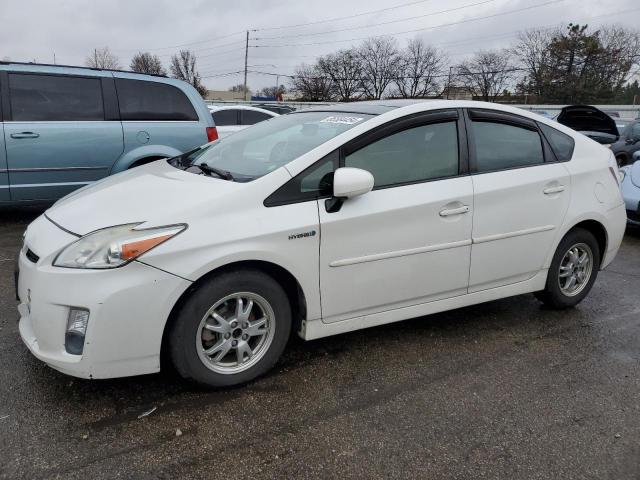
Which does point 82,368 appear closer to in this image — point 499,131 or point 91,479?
point 91,479

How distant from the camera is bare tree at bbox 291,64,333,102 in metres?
64.6

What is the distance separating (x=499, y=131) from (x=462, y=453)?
7.56 ft

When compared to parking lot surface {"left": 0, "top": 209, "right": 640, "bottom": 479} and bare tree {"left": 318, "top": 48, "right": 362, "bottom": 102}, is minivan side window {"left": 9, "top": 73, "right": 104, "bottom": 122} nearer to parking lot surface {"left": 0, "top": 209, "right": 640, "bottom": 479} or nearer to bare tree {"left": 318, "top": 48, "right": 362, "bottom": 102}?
parking lot surface {"left": 0, "top": 209, "right": 640, "bottom": 479}

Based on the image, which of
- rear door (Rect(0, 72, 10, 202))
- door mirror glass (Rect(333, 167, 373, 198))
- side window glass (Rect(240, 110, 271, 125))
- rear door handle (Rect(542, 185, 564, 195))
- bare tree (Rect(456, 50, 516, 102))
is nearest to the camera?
door mirror glass (Rect(333, 167, 373, 198))

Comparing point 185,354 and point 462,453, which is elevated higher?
point 185,354

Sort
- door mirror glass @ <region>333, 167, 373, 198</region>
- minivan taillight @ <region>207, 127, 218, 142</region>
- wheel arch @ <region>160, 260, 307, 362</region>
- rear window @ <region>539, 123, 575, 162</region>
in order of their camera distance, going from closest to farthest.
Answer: wheel arch @ <region>160, 260, 307, 362</region>, door mirror glass @ <region>333, 167, 373, 198</region>, rear window @ <region>539, 123, 575, 162</region>, minivan taillight @ <region>207, 127, 218, 142</region>

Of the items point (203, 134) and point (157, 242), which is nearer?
point (157, 242)

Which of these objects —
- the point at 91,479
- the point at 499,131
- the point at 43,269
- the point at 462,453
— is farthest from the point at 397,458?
the point at 499,131

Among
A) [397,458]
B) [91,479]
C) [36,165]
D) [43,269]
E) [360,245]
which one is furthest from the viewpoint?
[36,165]

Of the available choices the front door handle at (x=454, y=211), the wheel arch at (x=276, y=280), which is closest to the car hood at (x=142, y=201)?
the wheel arch at (x=276, y=280)

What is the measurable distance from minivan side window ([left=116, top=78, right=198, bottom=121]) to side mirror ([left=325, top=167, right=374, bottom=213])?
4.42 metres

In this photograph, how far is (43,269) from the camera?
260 centimetres

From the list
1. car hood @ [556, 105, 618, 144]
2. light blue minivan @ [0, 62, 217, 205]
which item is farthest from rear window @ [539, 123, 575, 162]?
car hood @ [556, 105, 618, 144]

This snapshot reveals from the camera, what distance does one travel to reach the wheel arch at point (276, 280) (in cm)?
268
